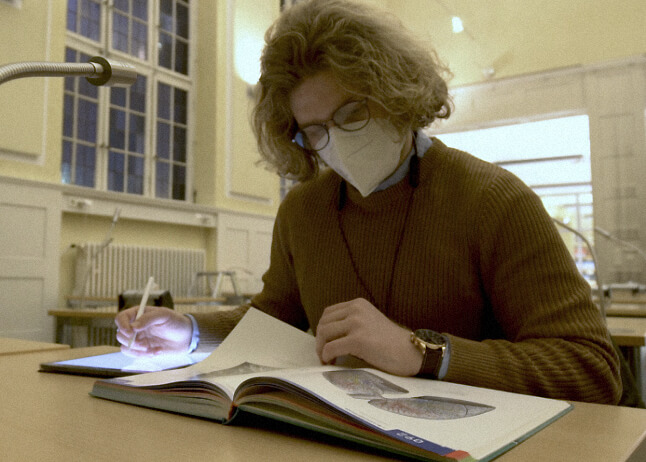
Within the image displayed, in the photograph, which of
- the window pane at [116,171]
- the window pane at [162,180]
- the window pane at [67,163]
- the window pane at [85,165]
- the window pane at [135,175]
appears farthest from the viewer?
the window pane at [162,180]

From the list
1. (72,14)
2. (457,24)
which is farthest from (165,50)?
(457,24)

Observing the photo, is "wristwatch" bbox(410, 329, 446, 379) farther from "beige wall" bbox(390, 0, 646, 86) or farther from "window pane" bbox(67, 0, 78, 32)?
"beige wall" bbox(390, 0, 646, 86)

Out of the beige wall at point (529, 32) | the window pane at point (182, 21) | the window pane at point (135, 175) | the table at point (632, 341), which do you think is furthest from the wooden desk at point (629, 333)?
the beige wall at point (529, 32)

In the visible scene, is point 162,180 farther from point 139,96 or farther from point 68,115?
point 68,115

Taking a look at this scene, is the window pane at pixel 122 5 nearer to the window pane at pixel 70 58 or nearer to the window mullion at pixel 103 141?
the window pane at pixel 70 58

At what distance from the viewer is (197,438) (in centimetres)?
54

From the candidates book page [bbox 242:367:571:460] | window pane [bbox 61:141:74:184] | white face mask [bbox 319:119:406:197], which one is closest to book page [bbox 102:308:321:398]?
book page [bbox 242:367:571:460]

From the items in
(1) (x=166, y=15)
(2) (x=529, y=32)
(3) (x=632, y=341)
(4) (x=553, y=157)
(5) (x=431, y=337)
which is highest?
(2) (x=529, y=32)

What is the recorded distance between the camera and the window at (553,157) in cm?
771

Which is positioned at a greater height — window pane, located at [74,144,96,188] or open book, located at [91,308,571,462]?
window pane, located at [74,144,96,188]

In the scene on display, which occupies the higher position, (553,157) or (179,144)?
(553,157)

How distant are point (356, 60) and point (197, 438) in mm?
774

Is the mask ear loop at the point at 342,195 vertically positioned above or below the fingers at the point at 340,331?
above

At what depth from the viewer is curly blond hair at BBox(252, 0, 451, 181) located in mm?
1078
